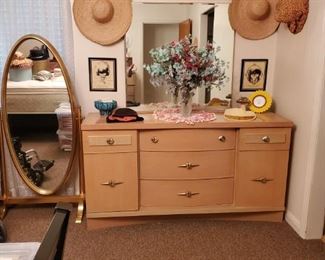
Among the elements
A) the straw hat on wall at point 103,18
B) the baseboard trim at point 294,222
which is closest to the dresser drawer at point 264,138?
the baseboard trim at point 294,222

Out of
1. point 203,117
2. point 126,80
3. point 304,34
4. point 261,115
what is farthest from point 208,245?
point 304,34

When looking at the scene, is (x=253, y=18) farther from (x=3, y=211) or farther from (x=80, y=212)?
(x=3, y=211)

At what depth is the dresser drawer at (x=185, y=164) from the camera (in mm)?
2414

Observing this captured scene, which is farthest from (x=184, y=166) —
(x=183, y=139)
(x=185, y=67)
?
(x=185, y=67)

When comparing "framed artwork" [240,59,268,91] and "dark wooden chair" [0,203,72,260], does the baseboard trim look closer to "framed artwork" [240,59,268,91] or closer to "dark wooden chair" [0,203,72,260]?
"framed artwork" [240,59,268,91]

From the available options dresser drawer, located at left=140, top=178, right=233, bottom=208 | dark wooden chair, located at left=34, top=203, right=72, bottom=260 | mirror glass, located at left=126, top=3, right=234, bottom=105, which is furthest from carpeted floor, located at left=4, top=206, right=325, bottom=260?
dark wooden chair, located at left=34, top=203, right=72, bottom=260

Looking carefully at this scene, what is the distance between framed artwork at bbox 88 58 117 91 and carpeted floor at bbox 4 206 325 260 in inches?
42.1

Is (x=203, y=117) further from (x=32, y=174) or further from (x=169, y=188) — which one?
(x=32, y=174)

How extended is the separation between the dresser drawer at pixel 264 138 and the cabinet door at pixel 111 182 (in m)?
0.79

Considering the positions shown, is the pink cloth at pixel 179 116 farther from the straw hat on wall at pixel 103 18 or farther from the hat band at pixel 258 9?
the hat band at pixel 258 9

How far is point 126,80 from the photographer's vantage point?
8.79ft

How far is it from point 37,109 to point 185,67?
118 cm

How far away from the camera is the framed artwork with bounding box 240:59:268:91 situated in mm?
2752

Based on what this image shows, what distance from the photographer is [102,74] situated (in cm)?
264
